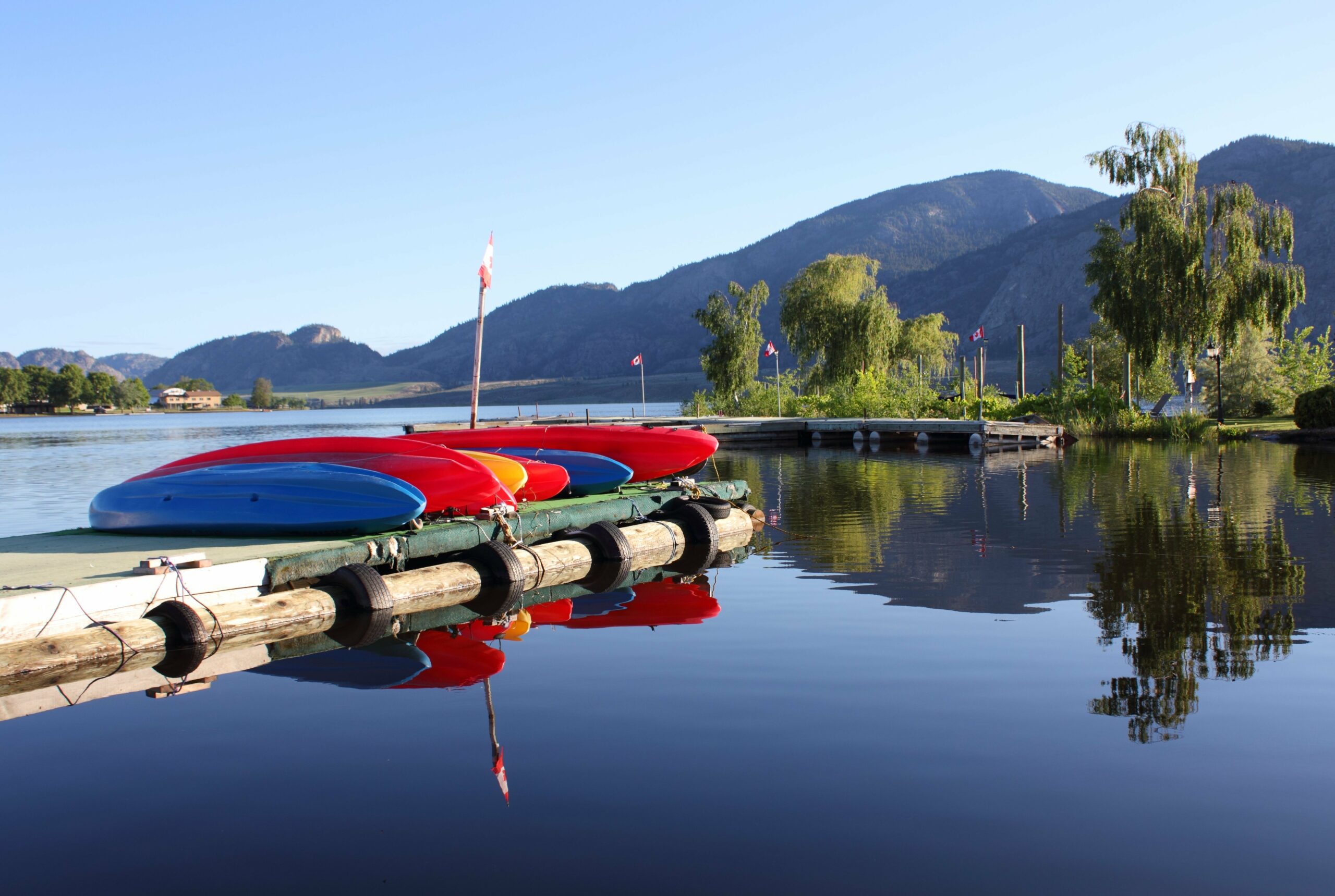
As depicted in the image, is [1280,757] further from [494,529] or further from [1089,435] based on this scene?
[1089,435]

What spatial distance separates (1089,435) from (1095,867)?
37.5 meters

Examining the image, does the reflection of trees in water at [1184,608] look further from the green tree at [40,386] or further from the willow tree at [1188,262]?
the green tree at [40,386]

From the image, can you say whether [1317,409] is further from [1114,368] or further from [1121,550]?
[1121,550]

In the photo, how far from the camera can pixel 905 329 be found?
55688mm

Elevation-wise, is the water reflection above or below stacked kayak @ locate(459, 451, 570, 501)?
below

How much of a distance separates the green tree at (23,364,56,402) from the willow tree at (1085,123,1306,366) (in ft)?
463

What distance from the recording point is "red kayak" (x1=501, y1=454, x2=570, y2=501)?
15391 millimetres

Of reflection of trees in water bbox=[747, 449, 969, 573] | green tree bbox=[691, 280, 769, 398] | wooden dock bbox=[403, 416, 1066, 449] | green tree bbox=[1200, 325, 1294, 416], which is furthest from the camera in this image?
green tree bbox=[691, 280, 769, 398]

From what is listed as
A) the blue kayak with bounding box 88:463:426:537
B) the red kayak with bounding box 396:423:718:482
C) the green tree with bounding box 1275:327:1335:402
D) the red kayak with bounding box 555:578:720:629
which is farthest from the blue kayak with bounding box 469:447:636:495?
the green tree with bounding box 1275:327:1335:402

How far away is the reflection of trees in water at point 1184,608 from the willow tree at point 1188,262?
24.0 meters

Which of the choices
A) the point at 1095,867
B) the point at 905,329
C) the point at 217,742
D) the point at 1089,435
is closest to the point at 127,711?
the point at 217,742

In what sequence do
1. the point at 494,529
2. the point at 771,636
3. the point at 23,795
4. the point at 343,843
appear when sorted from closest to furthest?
the point at 343,843 → the point at 23,795 → the point at 771,636 → the point at 494,529

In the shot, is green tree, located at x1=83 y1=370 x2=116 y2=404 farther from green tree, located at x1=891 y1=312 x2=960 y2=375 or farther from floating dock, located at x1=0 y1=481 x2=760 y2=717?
floating dock, located at x1=0 y1=481 x2=760 y2=717

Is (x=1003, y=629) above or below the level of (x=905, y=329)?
below
